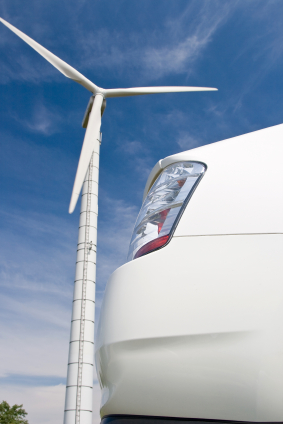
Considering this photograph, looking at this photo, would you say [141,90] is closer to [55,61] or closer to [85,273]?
[55,61]

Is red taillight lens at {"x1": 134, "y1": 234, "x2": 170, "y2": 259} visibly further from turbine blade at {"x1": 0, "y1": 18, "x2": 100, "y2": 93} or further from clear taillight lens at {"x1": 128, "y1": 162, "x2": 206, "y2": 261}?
turbine blade at {"x1": 0, "y1": 18, "x2": 100, "y2": 93}

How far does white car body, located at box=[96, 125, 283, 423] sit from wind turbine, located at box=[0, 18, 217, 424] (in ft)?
36.8

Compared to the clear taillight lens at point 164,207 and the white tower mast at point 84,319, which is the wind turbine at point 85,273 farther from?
the clear taillight lens at point 164,207

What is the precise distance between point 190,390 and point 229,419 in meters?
0.13

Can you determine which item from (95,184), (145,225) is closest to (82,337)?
(95,184)

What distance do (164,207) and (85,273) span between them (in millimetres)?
16386

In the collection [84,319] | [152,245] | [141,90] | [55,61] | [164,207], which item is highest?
[55,61]

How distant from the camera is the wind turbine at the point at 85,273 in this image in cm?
1482

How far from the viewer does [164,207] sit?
1.36 meters

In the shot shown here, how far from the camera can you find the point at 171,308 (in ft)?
3.61

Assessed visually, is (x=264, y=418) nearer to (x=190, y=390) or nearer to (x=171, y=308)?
(x=190, y=390)

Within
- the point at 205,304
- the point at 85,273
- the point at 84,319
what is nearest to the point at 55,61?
the point at 85,273

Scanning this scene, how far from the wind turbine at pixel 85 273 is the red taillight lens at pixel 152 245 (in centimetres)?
1112

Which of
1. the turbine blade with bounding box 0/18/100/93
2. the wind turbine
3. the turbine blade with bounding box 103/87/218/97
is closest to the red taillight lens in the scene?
the wind turbine
